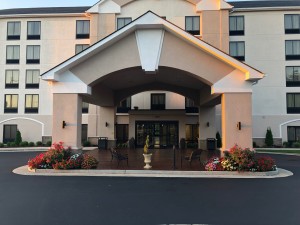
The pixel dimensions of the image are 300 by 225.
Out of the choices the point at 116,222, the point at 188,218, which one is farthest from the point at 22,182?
the point at 188,218

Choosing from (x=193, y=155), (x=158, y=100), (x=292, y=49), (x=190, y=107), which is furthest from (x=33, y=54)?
(x=292, y=49)

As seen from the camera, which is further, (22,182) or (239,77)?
(239,77)

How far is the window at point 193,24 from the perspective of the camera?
97.8 ft

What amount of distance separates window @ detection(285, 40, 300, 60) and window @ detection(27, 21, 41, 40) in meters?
28.8

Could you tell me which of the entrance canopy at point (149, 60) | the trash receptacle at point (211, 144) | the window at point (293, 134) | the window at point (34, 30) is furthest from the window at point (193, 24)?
the window at point (34, 30)

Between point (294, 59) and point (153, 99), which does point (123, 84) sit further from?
point (294, 59)

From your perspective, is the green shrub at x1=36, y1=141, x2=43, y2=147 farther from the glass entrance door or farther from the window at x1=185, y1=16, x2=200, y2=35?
the window at x1=185, y1=16, x2=200, y2=35

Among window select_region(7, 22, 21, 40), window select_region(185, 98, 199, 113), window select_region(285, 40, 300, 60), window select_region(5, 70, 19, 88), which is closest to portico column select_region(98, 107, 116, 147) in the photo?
window select_region(185, 98, 199, 113)

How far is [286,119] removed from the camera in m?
29.0

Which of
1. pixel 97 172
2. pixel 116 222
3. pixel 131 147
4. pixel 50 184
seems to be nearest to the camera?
pixel 116 222

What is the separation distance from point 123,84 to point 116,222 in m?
15.0

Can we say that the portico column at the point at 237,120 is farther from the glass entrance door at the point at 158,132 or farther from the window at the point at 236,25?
the window at the point at 236,25

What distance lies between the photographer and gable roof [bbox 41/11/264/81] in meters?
13.0

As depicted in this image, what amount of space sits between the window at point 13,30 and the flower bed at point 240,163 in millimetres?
29891
